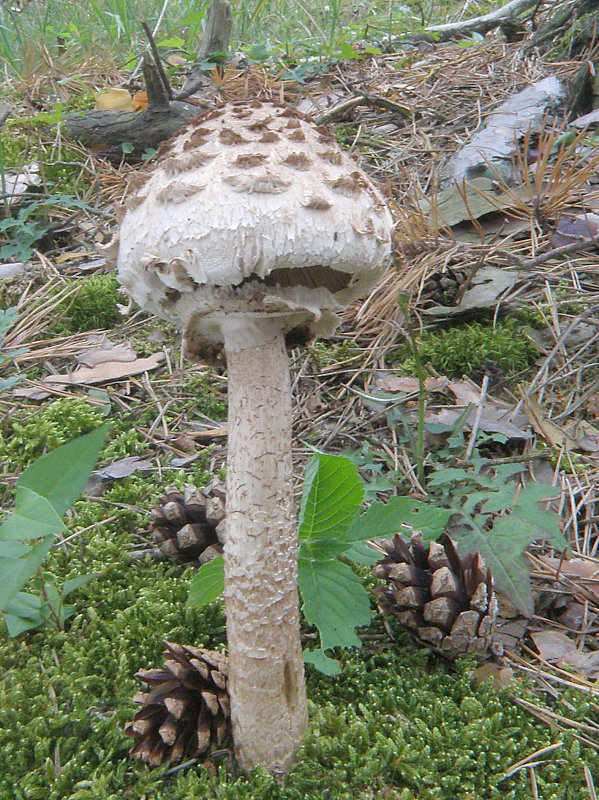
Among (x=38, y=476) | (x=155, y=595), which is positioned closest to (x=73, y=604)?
(x=155, y=595)

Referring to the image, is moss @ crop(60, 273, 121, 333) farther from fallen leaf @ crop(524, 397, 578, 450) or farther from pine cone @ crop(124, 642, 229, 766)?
fallen leaf @ crop(524, 397, 578, 450)

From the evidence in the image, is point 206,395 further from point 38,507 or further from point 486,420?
point 38,507

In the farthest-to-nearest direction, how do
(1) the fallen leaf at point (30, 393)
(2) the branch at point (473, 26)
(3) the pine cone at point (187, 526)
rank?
(2) the branch at point (473, 26) → (1) the fallen leaf at point (30, 393) → (3) the pine cone at point (187, 526)

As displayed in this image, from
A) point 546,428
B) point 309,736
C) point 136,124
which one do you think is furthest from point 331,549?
point 136,124

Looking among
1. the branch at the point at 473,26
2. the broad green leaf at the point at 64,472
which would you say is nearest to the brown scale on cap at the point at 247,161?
the broad green leaf at the point at 64,472

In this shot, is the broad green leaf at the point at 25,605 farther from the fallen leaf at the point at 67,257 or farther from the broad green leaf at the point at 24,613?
the fallen leaf at the point at 67,257
